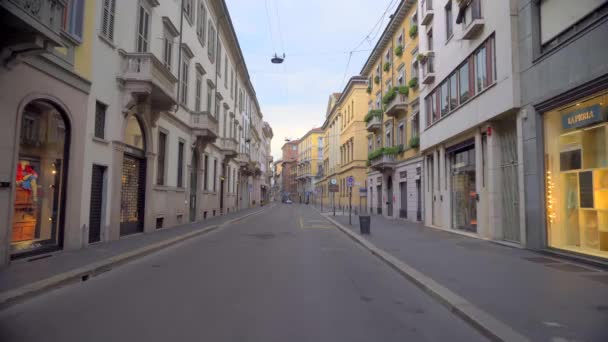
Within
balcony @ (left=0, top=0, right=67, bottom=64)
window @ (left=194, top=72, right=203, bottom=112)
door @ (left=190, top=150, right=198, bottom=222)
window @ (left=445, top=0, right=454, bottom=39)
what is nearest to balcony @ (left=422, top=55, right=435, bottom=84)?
window @ (left=445, top=0, right=454, bottom=39)

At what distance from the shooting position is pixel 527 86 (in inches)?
453

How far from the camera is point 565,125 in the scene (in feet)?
34.0

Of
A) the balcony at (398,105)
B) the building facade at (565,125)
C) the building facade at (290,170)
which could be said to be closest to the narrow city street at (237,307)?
the building facade at (565,125)

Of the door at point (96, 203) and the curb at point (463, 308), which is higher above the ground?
the door at point (96, 203)

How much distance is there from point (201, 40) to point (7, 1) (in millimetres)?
16964

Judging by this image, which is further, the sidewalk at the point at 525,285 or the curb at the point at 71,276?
the curb at the point at 71,276

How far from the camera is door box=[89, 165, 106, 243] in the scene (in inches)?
477

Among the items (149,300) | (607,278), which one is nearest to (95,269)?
(149,300)

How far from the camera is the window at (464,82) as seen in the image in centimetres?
1584

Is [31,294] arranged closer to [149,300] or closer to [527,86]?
[149,300]

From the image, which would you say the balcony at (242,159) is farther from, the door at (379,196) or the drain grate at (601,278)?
the drain grate at (601,278)

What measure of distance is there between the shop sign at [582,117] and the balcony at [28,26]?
11.6 m

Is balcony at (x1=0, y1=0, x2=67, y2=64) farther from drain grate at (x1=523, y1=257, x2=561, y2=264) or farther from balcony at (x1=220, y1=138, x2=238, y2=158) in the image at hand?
balcony at (x1=220, y1=138, x2=238, y2=158)

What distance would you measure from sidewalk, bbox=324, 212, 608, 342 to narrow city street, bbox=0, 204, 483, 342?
0.67 m
